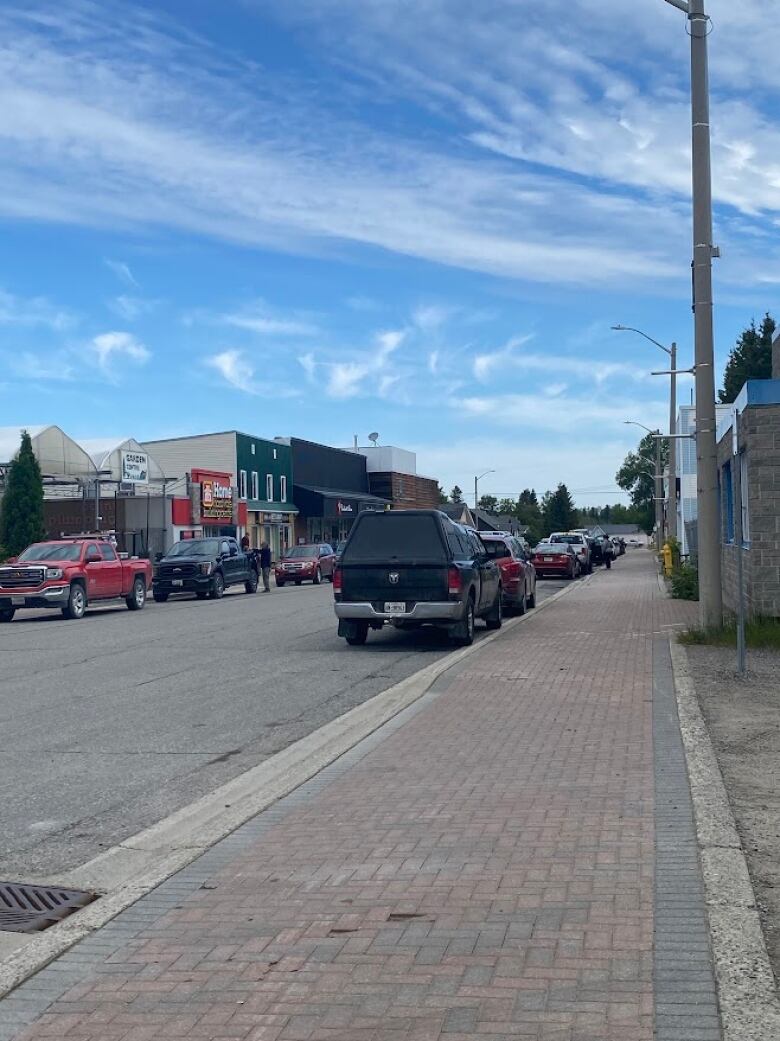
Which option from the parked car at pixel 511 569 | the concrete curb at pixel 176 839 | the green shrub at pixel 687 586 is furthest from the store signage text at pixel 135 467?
the concrete curb at pixel 176 839

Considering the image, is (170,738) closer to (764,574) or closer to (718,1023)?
(718,1023)

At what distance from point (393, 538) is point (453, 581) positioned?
1.26 m

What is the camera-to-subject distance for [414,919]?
529cm

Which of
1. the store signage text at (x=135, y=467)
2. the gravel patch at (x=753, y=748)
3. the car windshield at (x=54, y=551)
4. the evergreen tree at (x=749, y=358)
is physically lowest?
the gravel patch at (x=753, y=748)

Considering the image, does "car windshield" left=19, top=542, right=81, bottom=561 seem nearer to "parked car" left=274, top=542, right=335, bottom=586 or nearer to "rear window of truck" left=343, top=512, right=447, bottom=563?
"rear window of truck" left=343, top=512, right=447, bottom=563

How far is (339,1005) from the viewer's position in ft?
14.4

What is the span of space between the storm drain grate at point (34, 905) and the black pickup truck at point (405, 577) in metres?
11.3

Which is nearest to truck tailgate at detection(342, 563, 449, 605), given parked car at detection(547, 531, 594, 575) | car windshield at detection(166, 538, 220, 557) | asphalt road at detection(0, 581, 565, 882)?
asphalt road at detection(0, 581, 565, 882)

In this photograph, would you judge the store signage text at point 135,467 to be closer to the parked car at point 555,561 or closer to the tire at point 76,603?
the parked car at point 555,561

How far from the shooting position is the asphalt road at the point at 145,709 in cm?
779

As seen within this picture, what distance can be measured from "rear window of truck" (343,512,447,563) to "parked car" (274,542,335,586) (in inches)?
1043

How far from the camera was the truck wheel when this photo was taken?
30.4 metres

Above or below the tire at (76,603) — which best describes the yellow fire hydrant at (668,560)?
above

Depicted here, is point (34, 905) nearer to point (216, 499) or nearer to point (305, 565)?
point (305, 565)
